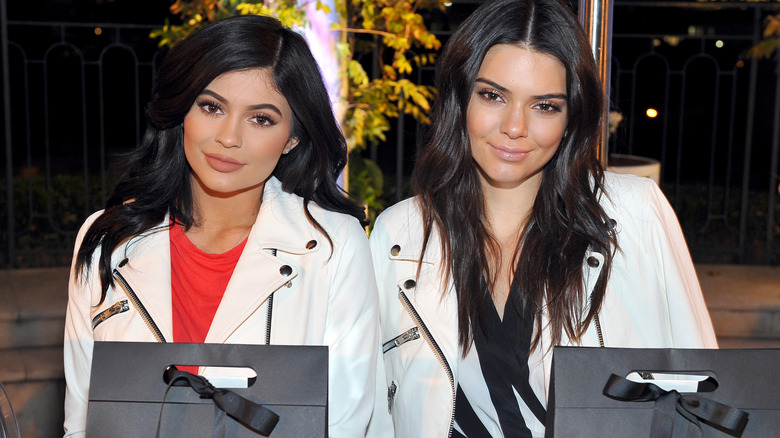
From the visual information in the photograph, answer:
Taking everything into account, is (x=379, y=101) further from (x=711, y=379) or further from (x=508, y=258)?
(x=711, y=379)

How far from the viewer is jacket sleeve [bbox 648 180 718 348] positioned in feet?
6.80

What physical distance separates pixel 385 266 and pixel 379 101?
2.46 meters

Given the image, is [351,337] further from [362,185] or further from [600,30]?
[362,185]

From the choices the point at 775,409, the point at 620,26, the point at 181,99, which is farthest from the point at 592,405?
the point at 620,26

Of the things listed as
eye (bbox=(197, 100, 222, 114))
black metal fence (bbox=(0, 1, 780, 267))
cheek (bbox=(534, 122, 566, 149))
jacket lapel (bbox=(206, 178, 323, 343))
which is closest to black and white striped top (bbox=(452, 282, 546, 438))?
cheek (bbox=(534, 122, 566, 149))

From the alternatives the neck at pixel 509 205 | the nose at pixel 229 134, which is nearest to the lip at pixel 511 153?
the neck at pixel 509 205

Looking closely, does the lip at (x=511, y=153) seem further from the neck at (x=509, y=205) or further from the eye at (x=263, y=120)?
the eye at (x=263, y=120)

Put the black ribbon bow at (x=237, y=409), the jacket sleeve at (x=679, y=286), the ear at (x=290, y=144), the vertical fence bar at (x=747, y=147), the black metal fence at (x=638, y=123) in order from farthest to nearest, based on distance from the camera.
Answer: the black metal fence at (x=638, y=123), the vertical fence bar at (x=747, y=147), the ear at (x=290, y=144), the jacket sleeve at (x=679, y=286), the black ribbon bow at (x=237, y=409)

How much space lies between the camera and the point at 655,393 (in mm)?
1532

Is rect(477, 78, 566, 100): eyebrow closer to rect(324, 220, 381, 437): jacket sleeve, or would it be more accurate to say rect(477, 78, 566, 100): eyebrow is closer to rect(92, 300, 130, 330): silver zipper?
rect(324, 220, 381, 437): jacket sleeve

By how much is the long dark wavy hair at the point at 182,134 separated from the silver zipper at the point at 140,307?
0.10 feet

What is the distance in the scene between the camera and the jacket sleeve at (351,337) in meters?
2.10

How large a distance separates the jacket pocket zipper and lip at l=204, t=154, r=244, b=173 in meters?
0.59

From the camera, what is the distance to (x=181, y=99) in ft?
7.11
